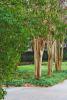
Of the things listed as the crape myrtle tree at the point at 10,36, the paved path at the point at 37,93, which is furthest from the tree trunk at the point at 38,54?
the crape myrtle tree at the point at 10,36

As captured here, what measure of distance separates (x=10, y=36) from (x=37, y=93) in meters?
6.92

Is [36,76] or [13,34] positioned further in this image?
[36,76]

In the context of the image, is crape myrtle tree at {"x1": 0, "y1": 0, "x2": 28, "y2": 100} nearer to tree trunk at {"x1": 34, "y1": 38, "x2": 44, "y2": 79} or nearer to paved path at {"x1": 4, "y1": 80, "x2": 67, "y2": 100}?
paved path at {"x1": 4, "y1": 80, "x2": 67, "y2": 100}

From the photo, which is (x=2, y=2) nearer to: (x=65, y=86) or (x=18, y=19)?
(x=18, y=19)

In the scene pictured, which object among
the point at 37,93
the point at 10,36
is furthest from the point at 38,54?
the point at 10,36

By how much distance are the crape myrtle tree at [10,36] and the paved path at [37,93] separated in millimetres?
5377

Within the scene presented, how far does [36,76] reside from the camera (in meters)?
17.0

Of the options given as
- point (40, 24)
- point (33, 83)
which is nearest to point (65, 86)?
point (33, 83)

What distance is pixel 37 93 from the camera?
13.7 m

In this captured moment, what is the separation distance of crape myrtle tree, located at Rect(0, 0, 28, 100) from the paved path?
5.38 m

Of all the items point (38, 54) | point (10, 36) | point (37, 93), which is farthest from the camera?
point (38, 54)

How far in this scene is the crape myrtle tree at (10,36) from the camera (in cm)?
689

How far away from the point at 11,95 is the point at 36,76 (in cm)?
385

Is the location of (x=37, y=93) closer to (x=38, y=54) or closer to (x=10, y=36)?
(x=38, y=54)
